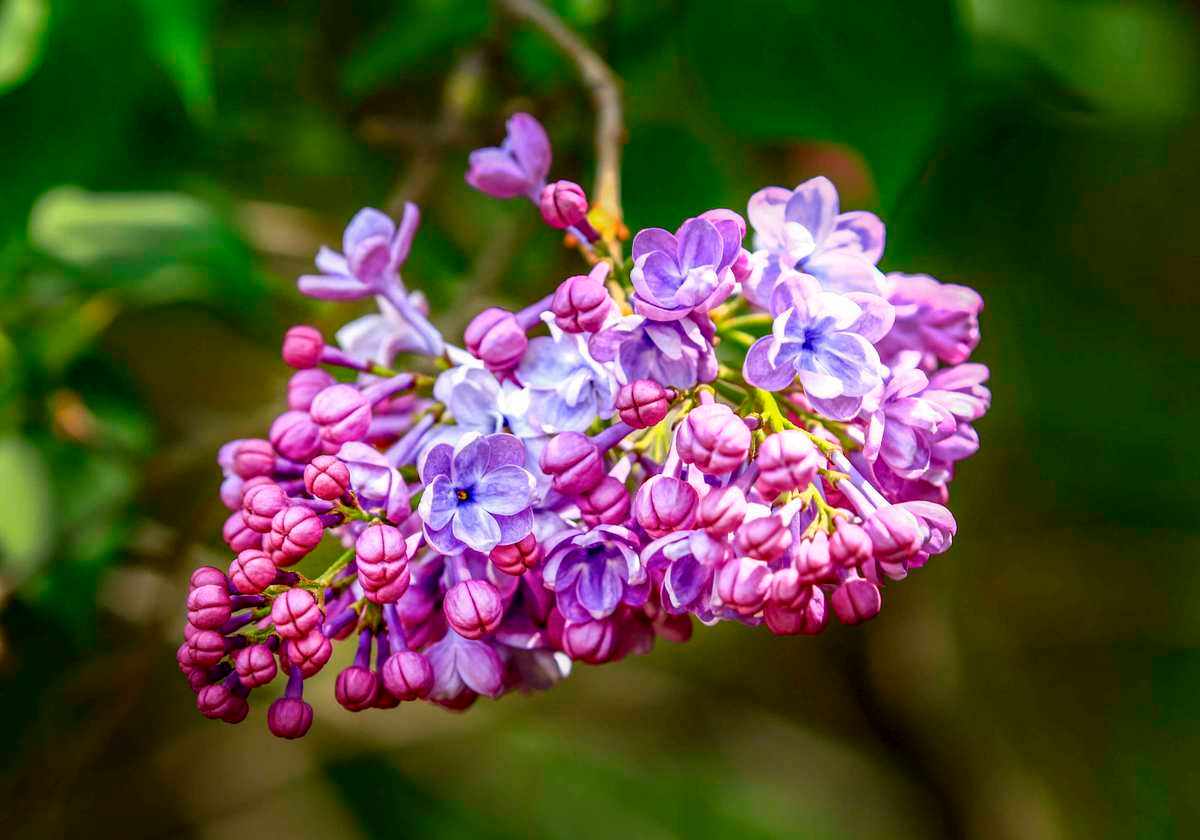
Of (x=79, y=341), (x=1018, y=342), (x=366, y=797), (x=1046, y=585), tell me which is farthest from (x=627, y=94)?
(x=366, y=797)

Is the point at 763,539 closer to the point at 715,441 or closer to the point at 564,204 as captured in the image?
the point at 715,441

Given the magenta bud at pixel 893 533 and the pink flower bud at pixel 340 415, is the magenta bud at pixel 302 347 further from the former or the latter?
the magenta bud at pixel 893 533

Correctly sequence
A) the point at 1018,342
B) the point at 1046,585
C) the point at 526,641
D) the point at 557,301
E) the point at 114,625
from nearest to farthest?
1. the point at 557,301
2. the point at 526,641
3. the point at 114,625
4. the point at 1018,342
5. the point at 1046,585

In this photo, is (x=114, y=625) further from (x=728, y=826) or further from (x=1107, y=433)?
(x=1107, y=433)

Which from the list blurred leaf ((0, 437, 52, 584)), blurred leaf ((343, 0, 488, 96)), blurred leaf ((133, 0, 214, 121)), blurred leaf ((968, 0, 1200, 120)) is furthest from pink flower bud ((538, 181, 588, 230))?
blurred leaf ((968, 0, 1200, 120))

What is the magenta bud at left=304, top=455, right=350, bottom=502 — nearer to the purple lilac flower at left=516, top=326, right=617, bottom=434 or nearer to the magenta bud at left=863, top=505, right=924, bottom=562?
the purple lilac flower at left=516, top=326, right=617, bottom=434

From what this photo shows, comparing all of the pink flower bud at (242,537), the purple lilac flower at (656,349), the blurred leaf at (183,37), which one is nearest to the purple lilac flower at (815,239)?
the purple lilac flower at (656,349)
